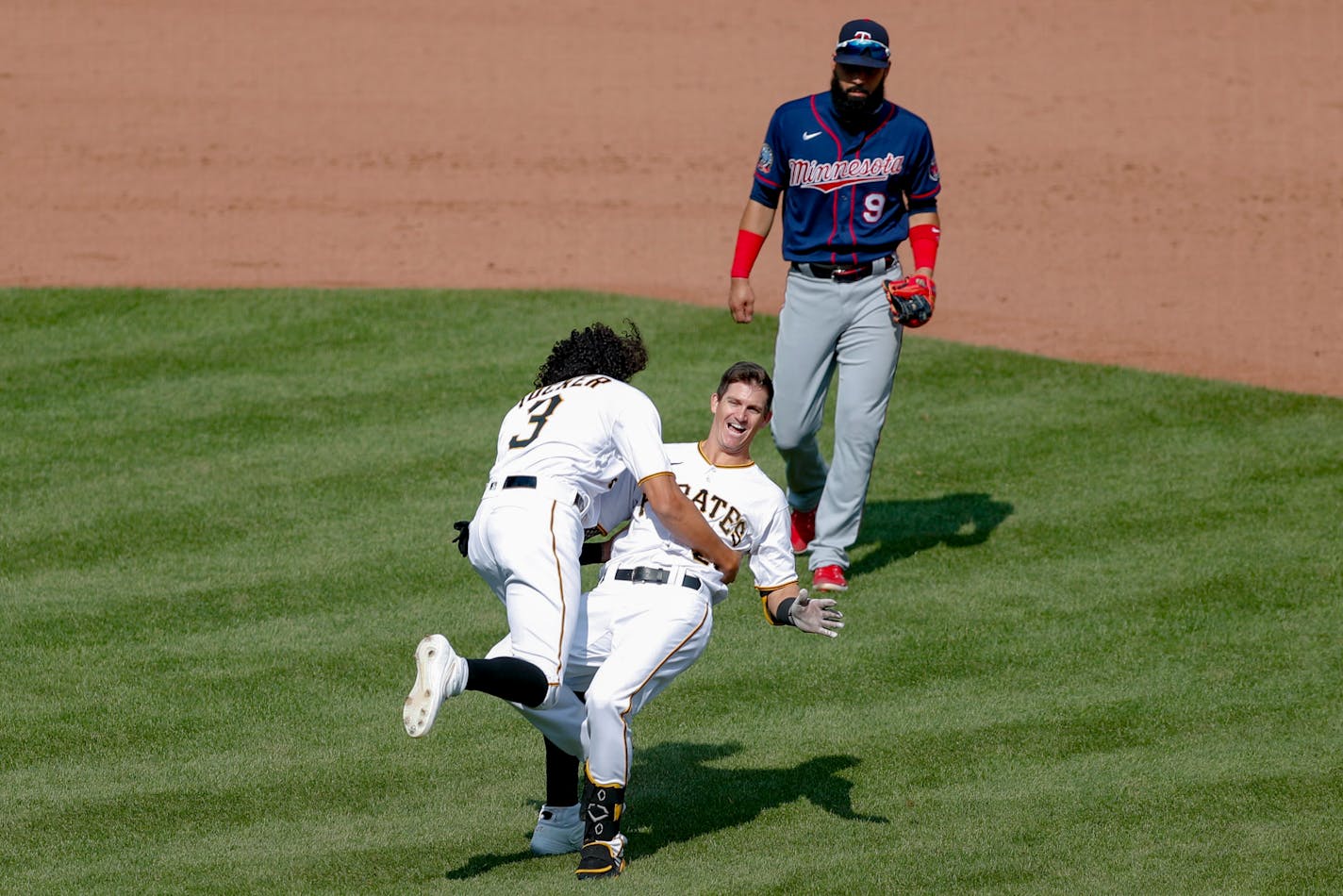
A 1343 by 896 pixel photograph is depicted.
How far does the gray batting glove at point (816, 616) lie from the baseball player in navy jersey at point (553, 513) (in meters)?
0.35

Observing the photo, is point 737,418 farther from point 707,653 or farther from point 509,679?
point 707,653

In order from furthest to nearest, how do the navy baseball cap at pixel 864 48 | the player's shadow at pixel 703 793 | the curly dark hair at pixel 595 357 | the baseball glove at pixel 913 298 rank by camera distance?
the baseball glove at pixel 913 298 → the navy baseball cap at pixel 864 48 → the curly dark hair at pixel 595 357 → the player's shadow at pixel 703 793

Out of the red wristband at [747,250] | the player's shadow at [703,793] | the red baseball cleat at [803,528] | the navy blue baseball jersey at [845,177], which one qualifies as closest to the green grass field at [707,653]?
the player's shadow at [703,793]

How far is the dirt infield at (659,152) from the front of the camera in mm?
13578

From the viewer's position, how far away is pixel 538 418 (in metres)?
5.21

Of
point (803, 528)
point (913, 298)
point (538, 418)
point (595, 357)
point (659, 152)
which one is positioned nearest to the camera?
point (538, 418)

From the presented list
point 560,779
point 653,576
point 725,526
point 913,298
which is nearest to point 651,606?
point 653,576

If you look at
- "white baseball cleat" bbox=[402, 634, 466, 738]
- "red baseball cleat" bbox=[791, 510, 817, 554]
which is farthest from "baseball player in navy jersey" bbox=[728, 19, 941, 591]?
"white baseball cleat" bbox=[402, 634, 466, 738]

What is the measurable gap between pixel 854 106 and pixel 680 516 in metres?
3.01

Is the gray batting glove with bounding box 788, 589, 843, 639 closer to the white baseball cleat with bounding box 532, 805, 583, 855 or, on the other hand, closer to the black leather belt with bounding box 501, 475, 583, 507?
the black leather belt with bounding box 501, 475, 583, 507

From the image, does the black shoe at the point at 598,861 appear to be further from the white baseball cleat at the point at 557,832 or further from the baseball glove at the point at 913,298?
the baseball glove at the point at 913,298

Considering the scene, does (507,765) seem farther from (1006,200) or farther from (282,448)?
(1006,200)

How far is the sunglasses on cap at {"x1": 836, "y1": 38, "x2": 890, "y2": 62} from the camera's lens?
23.2 ft

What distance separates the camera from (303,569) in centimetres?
772
